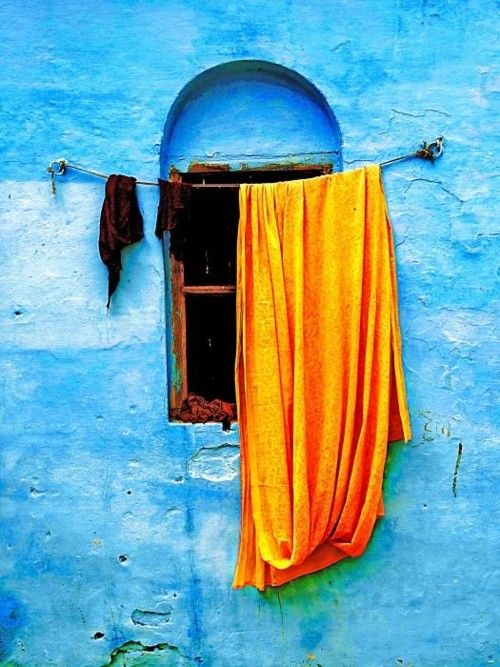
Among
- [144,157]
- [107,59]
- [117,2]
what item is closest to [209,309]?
[144,157]

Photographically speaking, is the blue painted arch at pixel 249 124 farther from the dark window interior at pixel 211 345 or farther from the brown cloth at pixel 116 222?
the dark window interior at pixel 211 345

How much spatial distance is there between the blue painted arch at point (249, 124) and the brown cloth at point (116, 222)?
0.24 metres

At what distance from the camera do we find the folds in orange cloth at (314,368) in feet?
10.1

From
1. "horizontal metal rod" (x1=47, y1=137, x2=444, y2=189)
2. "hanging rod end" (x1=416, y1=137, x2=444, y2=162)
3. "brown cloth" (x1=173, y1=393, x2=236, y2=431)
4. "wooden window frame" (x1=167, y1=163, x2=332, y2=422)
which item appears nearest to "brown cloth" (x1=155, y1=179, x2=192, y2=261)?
"horizontal metal rod" (x1=47, y1=137, x2=444, y2=189)

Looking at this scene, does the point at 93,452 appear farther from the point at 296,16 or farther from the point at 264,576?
the point at 296,16

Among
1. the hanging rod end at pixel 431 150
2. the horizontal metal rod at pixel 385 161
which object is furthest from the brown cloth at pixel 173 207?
the hanging rod end at pixel 431 150

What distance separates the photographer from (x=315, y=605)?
127 inches

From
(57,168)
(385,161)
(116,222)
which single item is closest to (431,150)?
(385,161)

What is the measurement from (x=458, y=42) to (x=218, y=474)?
Result: 6.90 feet

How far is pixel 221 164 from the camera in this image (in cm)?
337

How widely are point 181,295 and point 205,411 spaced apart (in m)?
0.53

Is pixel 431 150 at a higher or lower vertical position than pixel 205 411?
higher

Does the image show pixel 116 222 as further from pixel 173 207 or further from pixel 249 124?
pixel 249 124

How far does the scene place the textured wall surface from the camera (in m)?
3.22
